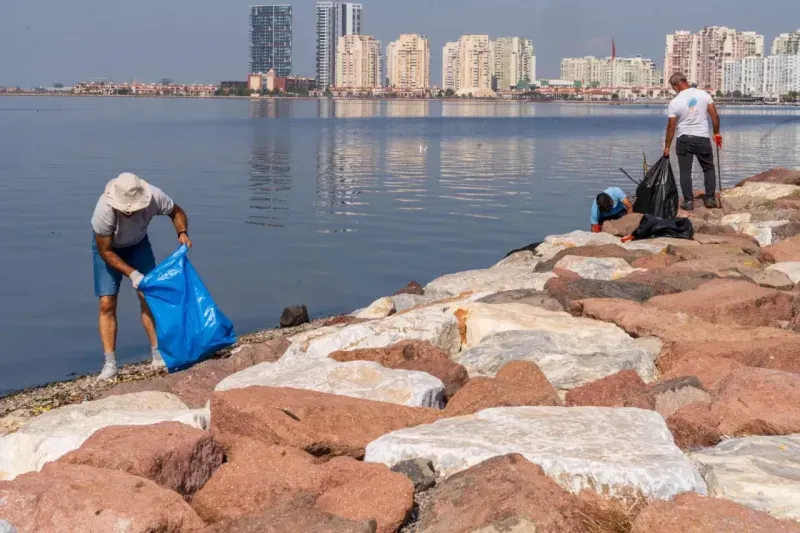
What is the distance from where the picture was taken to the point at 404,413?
14.8 feet

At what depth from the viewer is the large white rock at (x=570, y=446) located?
347 cm

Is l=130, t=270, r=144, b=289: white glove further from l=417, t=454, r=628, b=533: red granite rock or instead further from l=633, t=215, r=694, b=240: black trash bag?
l=633, t=215, r=694, b=240: black trash bag

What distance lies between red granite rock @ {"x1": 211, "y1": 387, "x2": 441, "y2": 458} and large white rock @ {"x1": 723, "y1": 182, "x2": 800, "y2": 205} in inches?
414

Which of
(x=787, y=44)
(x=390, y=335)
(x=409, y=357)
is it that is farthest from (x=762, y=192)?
(x=787, y=44)

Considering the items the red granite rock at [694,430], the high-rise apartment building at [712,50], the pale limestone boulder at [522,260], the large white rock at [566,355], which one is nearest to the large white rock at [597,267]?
the pale limestone boulder at [522,260]

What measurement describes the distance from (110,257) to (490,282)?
3367 millimetres

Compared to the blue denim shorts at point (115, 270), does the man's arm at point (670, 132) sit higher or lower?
higher

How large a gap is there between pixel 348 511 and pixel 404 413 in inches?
40.8

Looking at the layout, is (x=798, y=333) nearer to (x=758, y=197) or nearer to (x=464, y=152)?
(x=758, y=197)

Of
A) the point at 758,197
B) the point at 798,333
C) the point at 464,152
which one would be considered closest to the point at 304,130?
the point at 464,152

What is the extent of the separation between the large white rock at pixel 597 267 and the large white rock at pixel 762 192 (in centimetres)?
579

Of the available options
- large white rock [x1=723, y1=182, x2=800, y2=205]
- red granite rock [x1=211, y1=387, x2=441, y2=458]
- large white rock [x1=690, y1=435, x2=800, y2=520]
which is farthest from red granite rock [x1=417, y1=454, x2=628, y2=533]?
large white rock [x1=723, y1=182, x2=800, y2=205]

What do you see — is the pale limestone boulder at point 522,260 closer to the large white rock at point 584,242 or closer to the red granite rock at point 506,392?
the large white rock at point 584,242

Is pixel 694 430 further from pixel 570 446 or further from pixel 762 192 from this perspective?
pixel 762 192
